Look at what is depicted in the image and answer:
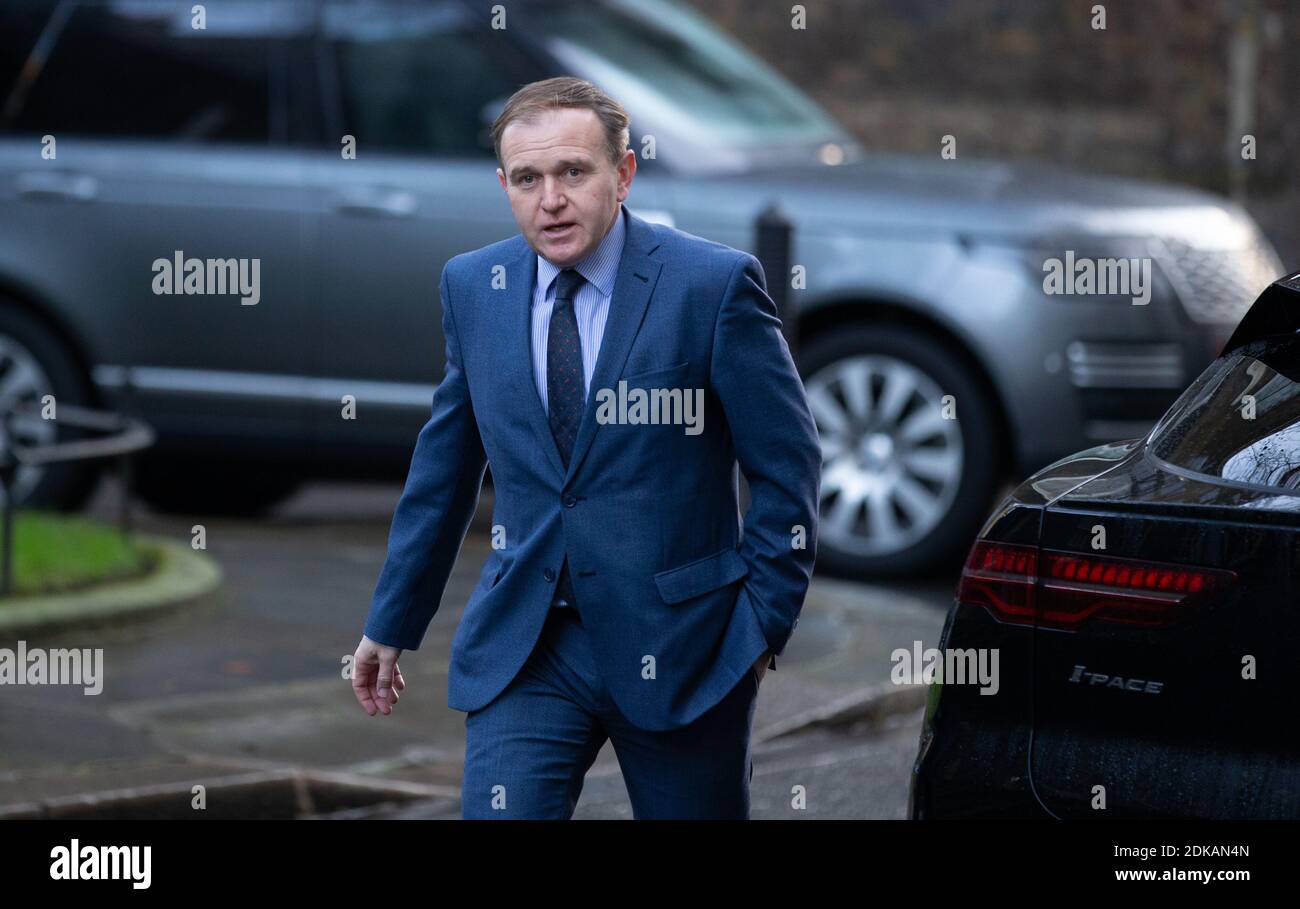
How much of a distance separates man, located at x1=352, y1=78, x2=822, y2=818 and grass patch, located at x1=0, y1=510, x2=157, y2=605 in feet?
A: 13.5

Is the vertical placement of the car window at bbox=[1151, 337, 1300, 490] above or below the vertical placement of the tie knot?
below

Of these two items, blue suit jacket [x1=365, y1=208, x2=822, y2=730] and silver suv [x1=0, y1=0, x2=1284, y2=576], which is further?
silver suv [x1=0, y1=0, x2=1284, y2=576]

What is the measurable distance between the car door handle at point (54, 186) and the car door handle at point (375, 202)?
3.59 feet

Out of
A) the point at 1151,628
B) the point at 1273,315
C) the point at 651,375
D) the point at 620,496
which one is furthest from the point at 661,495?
the point at 1273,315

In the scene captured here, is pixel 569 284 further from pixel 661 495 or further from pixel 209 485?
pixel 209 485

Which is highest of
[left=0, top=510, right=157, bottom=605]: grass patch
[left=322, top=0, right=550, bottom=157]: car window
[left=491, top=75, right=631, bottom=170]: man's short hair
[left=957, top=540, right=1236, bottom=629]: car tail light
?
[left=322, top=0, right=550, bottom=157]: car window

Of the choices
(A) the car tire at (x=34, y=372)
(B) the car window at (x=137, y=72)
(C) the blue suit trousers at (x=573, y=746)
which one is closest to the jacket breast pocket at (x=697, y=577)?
(C) the blue suit trousers at (x=573, y=746)

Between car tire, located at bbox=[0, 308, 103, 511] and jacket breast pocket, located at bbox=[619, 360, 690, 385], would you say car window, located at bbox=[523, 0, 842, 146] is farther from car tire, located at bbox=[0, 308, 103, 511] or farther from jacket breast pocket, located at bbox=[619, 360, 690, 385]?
jacket breast pocket, located at bbox=[619, 360, 690, 385]

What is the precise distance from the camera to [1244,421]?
3.46m

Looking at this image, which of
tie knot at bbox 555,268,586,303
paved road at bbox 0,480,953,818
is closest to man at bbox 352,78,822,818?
tie knot at bbox 555,268,586,303

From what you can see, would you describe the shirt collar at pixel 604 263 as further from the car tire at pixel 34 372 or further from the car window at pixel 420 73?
the car tire at pixel 34 372

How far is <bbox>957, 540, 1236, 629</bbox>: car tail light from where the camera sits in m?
3.29

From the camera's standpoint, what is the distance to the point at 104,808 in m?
5.34
